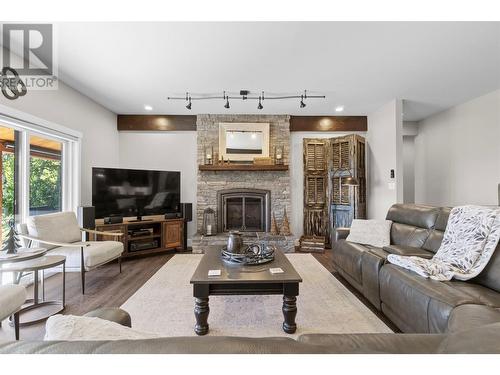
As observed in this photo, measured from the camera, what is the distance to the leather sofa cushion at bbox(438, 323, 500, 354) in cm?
56

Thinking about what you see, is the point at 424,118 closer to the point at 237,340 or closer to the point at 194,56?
the point at 194,56

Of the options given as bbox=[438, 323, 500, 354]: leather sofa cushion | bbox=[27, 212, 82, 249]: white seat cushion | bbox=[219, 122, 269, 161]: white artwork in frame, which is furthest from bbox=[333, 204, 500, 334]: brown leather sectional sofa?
bbox=[27, 212, 82, 249]: white seat cushion

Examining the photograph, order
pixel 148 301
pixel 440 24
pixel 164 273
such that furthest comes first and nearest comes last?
pixel 164 273, pixel 148 301, pixel 440 24

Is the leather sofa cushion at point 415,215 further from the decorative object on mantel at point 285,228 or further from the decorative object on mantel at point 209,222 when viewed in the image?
the decorative object on mantel at point 209,222

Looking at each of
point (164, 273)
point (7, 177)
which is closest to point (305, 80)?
point (164, 273)

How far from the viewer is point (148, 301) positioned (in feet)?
8.14

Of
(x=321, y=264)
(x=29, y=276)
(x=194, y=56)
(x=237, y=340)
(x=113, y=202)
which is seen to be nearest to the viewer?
(x=237, y=340)

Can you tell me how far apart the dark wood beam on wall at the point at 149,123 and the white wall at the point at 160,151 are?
111 mm

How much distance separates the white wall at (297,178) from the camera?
16.8 ft

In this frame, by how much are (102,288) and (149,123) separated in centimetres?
335

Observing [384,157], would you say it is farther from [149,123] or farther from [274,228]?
[149,123]

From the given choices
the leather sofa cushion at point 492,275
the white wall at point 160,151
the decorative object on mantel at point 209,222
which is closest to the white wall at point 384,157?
the leather sofa cushion at point 492,275

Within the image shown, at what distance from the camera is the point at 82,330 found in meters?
0.66

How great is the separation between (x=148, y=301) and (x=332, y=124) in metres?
4.61
